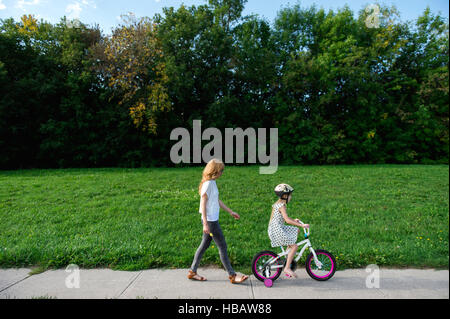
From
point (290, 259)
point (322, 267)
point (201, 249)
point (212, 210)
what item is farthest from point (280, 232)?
point (201, 249)

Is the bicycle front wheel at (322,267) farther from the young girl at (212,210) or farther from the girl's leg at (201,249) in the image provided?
the girl's leg at (201,249)

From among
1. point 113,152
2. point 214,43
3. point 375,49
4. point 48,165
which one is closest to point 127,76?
point 113,152

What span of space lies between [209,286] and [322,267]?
4.97 ft

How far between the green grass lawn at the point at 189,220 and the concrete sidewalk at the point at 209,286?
0.99 feet

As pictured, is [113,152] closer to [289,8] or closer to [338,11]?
[289,8]

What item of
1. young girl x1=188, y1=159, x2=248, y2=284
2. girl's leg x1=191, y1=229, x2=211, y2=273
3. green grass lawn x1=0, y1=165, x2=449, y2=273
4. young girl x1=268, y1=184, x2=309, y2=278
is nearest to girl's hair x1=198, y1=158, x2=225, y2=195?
young girl x1=188, y1=159, x2=248, y2=284

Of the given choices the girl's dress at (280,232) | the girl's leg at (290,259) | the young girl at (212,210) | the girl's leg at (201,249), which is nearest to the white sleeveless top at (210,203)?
the young girl at (212,210)

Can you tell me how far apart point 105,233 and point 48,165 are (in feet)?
48.3

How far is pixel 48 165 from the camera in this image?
683 inches

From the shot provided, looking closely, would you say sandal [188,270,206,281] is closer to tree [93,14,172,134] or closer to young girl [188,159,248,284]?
young girl [188,159,248,284]

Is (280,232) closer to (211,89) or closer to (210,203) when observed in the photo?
(210,203)

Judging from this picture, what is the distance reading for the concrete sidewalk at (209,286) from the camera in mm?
3301

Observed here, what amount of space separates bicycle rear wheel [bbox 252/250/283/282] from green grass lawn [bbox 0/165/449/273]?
0.68m

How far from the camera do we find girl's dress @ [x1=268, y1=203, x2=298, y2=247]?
11.7ft
